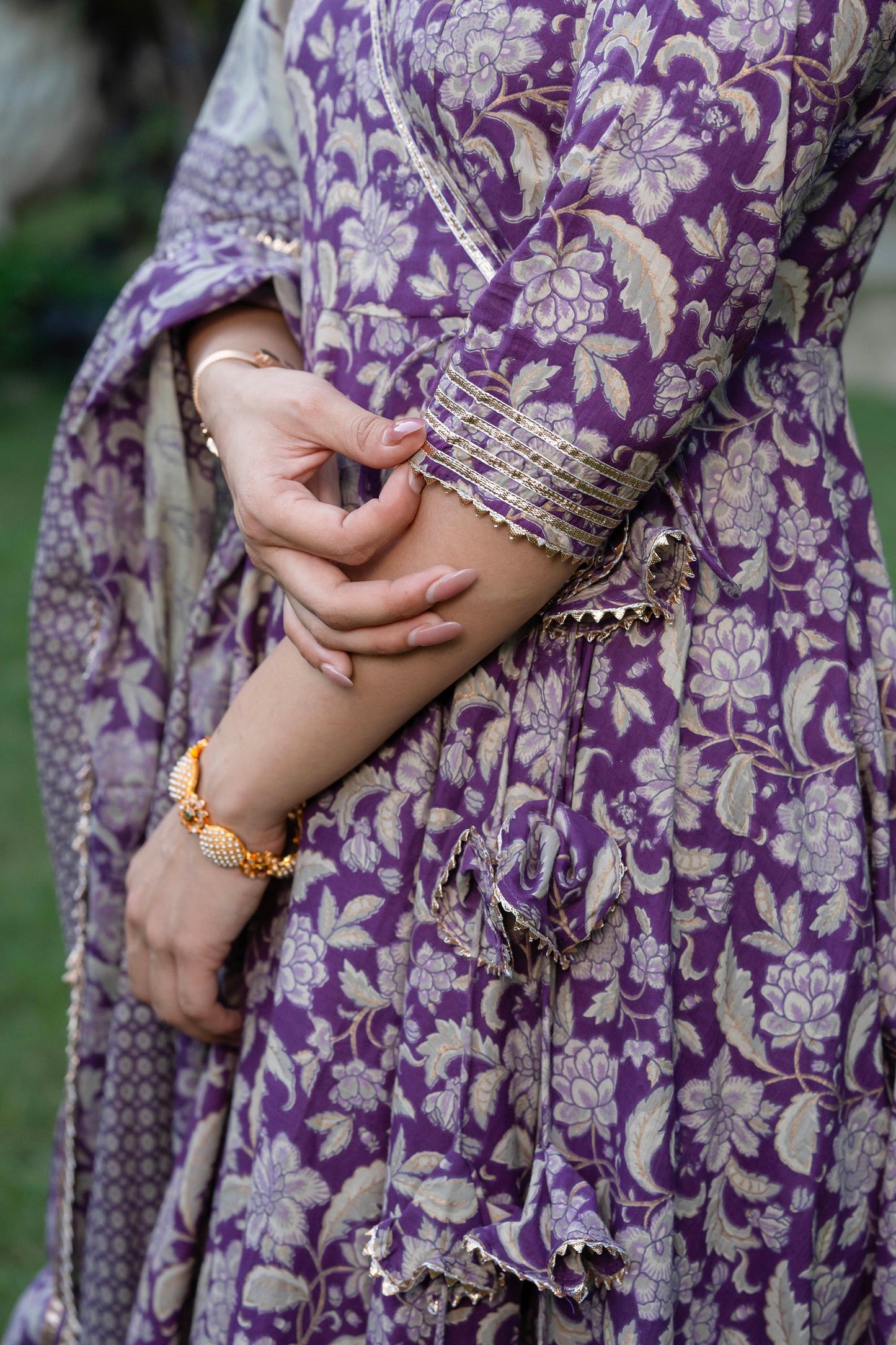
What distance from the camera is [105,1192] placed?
1.12 m

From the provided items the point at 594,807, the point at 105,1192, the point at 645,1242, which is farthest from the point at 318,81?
the point at 105,1192

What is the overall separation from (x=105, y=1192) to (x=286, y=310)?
88cm

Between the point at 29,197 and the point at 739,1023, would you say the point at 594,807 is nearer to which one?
the point at 739,1023

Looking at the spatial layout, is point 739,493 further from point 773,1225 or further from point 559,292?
point 773,1225

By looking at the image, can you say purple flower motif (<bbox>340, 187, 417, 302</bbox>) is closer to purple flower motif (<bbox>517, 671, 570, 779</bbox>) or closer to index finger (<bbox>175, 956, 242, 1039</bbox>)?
purple flower motif (<bbox>517, 671, 570, 779</bbox>)

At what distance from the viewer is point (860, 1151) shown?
0.85 meters

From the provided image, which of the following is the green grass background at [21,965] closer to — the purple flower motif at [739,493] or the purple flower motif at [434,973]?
the purple flower motif at [434,973]

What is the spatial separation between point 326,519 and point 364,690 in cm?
12

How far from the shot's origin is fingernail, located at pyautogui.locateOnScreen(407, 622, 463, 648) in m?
0.74

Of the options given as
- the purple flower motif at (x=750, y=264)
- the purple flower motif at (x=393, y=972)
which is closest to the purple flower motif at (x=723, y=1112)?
the purple flower motif at (x=393, y=972)

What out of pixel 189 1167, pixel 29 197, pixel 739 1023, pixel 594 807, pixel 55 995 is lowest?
pixel 55 995

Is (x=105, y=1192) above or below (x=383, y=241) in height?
below

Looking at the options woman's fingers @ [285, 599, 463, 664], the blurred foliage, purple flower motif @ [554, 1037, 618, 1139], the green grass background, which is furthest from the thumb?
the blurred foliage

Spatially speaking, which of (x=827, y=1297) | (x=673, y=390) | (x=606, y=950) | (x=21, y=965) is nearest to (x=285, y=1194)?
(x=606, y=950)
